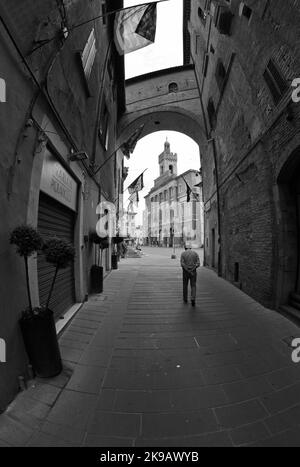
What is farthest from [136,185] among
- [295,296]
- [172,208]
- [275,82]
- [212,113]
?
[172,208]

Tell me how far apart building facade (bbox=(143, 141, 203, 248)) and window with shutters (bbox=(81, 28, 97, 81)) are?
127 feet

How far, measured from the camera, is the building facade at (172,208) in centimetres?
5781

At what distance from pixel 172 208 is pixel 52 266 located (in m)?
64.9

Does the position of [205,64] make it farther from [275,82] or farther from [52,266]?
[52,266]

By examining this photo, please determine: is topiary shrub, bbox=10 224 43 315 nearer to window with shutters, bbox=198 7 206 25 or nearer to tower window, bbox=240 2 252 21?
tower window, bbox=240 2 252 21

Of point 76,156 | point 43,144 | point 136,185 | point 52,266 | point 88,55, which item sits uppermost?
point 88,55

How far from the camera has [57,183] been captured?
5.49m

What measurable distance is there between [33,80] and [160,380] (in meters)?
5.15

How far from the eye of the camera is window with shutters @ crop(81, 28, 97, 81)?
707 centimetres

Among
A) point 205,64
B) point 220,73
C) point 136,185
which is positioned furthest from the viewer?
point 136,185

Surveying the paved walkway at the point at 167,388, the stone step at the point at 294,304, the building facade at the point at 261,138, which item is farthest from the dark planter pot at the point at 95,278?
the stone step at the point at 294,304

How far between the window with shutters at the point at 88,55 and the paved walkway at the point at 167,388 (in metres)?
7.32

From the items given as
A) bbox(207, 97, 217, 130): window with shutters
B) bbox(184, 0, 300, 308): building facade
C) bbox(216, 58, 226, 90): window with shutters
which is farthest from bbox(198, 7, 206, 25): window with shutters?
bbox(207, 97, 217, 130): window with shutters
